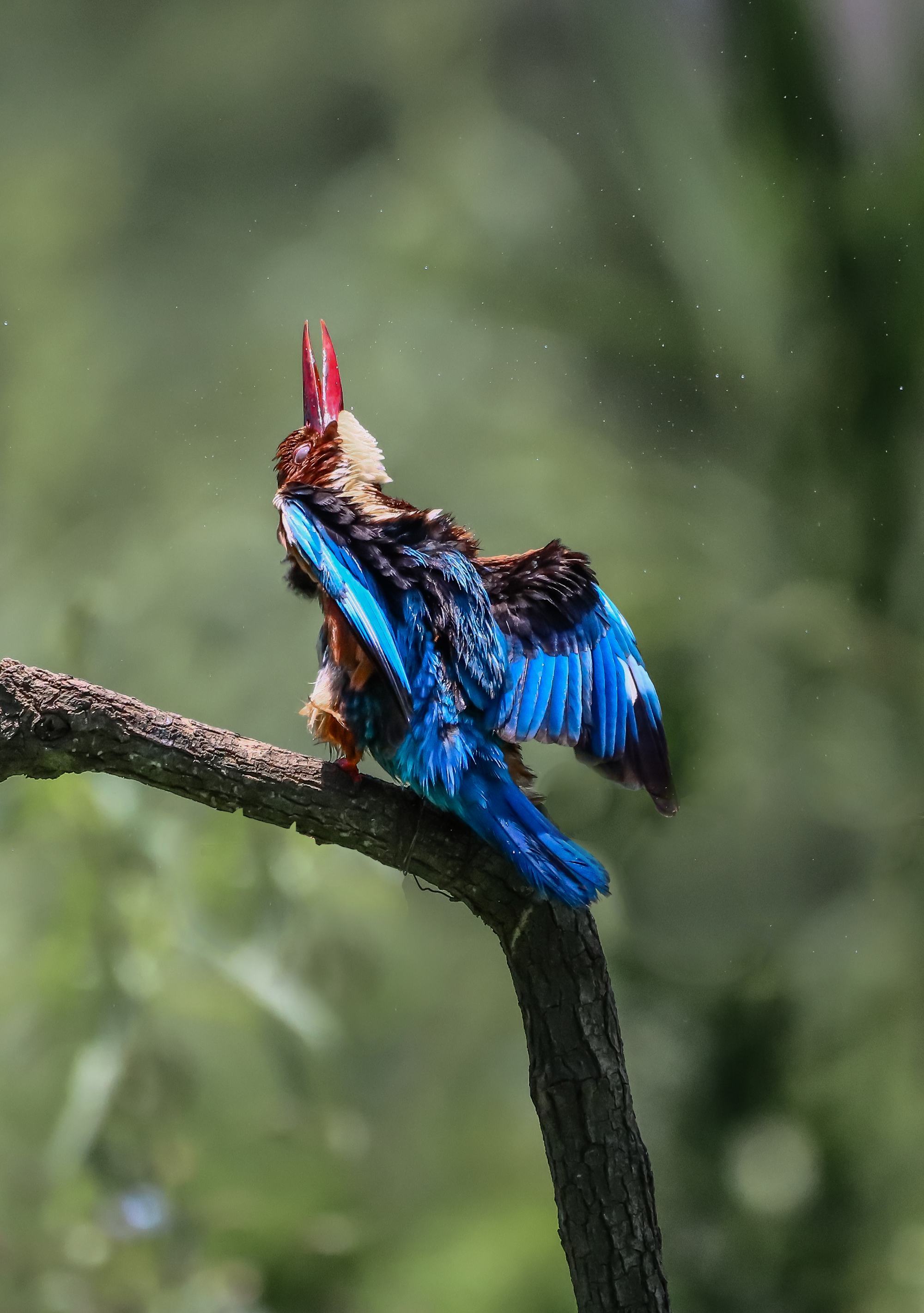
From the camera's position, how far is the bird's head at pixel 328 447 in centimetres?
126

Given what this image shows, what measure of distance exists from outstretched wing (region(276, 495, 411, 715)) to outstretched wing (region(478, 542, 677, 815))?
0.13 metres

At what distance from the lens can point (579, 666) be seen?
1.22 metres

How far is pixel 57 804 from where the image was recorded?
6.40 ft

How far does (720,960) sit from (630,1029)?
190 mm

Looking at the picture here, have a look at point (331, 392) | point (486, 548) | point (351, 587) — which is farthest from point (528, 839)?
point (486, 548)

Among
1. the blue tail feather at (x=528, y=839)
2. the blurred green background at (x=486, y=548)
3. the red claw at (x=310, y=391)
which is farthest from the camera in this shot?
the blurred green background at (x=486, y=548)

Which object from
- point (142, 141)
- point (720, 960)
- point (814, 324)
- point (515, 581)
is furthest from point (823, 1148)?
point (142, 141)

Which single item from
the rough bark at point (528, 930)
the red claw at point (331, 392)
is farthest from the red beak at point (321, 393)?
the rough bark at point (528, 930)

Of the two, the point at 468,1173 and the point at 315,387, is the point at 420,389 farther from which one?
the point at 468,1173

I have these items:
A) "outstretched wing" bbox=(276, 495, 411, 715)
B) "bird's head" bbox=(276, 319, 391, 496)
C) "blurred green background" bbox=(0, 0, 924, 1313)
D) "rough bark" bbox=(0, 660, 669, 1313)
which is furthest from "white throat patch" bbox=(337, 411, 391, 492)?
"blurred green background" bbox=(0, 0, 924, 1313)

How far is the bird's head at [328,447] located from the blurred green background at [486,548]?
0.60 metres

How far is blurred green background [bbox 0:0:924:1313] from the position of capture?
187cm

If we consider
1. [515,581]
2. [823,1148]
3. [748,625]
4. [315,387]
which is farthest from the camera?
[748,625]

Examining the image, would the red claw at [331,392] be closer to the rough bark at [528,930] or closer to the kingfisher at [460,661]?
the kingfisher at [460,661]
